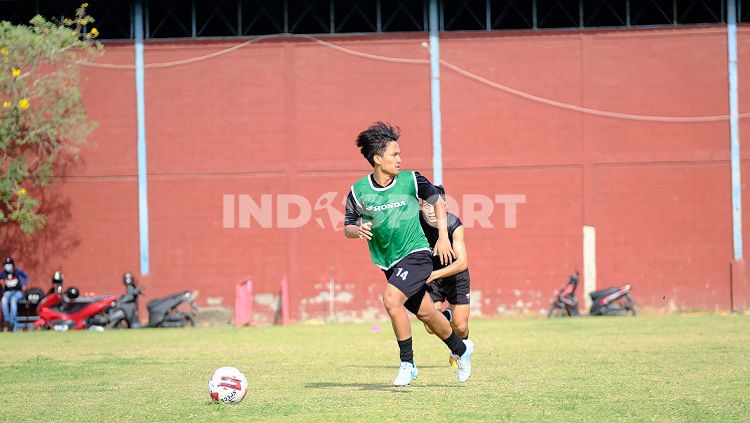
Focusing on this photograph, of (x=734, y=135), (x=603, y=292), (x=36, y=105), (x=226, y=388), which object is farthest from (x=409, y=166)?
(x=226, y=388)

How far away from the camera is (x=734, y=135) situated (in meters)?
25.1

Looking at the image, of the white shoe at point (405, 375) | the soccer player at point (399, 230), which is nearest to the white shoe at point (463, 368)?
the soccer player at point (399, 230)

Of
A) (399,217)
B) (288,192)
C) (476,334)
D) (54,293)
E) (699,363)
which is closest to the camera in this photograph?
(399,217)

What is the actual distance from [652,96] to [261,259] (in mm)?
9751

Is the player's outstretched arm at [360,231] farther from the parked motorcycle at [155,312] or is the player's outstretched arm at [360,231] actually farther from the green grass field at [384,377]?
the parked motorcycle at [155,312]

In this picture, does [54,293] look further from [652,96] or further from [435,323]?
[435,323]

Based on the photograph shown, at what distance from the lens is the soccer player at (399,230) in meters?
9.13

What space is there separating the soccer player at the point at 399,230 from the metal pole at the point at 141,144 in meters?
16.9

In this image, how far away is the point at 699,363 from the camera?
1162 cm

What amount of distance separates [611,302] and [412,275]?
1592 centimetres

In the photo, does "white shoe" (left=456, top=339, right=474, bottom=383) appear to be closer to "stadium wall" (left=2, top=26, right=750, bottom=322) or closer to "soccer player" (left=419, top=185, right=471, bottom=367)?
"soccer player" (left=419, top=185, right=471, bottom=367)

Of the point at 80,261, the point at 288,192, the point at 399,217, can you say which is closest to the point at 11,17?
the point at 80,261

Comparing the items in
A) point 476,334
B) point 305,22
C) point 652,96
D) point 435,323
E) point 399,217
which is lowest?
point 476,334

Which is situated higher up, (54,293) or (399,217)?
(399,217)
